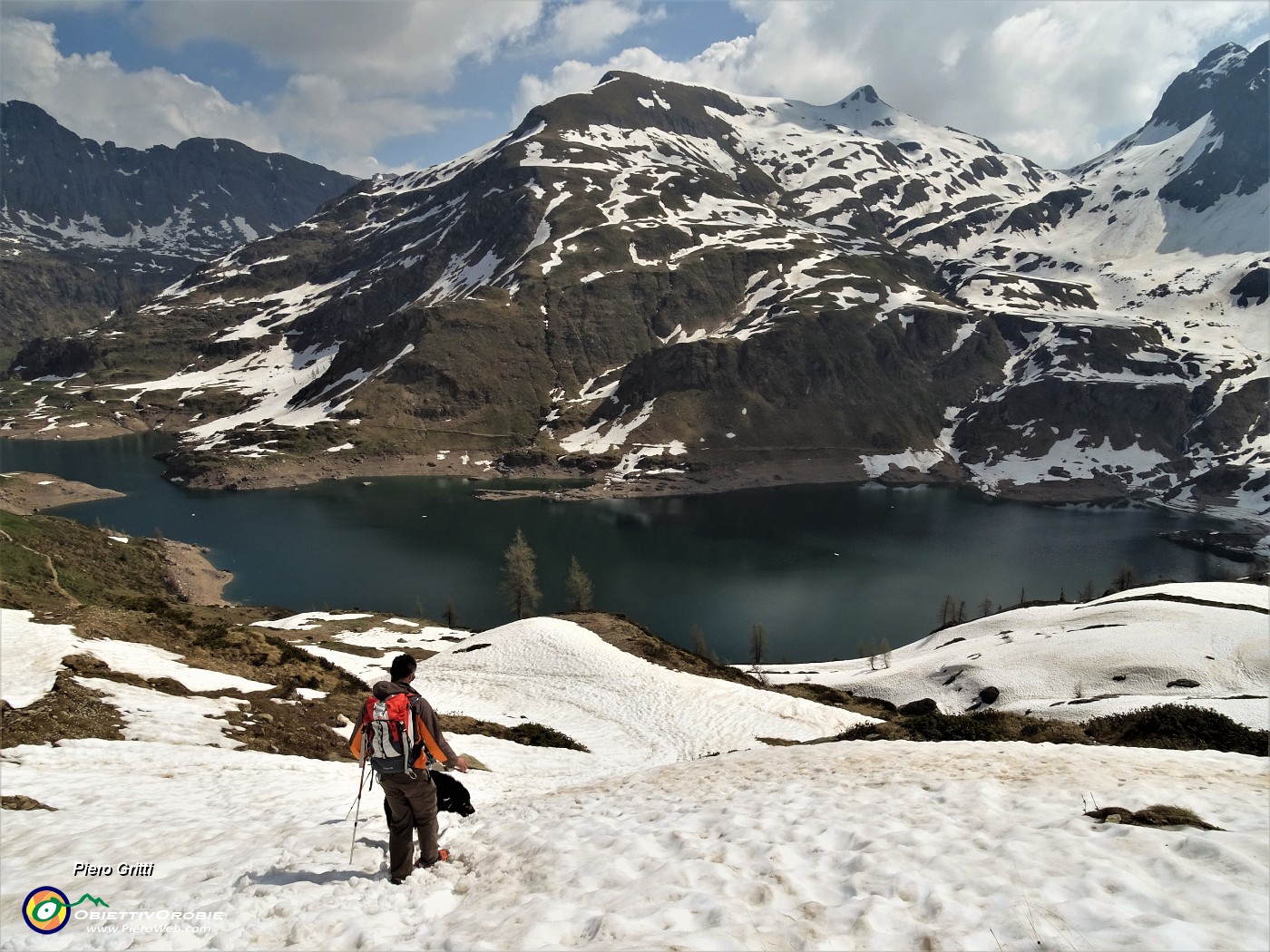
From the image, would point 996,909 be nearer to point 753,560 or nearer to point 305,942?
point 305,942

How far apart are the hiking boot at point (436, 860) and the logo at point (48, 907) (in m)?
4.21

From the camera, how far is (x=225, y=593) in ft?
359

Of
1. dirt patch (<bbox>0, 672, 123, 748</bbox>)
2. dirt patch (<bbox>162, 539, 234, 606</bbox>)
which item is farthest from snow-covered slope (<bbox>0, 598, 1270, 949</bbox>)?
dirt patch (<bbox>162, 539, 234, 606</bbox>)

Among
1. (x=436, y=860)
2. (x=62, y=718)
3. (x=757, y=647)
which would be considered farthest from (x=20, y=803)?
(x=757, y=647)

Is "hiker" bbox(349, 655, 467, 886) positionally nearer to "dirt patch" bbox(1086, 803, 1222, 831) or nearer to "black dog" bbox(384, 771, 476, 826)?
"black dog" bbox(384, 771, 476, 826)

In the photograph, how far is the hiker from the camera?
9766mm

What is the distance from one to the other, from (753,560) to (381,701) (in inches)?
5312

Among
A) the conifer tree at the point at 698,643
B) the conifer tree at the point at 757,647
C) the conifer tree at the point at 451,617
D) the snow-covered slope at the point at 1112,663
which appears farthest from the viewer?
the conifer tree at the point at 451,617

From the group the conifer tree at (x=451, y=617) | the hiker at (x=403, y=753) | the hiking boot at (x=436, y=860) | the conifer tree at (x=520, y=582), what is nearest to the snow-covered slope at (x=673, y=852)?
the hiking boot at (x=436, y=860)

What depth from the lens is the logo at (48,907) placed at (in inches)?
349

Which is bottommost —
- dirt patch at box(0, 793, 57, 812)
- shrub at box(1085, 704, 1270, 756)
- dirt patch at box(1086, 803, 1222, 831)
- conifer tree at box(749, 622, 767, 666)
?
conifer tree at box(749, 622, 767, 666)

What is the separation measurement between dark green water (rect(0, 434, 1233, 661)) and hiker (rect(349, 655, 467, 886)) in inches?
3515

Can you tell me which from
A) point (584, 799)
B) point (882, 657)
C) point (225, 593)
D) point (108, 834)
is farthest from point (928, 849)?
point (225, 593)

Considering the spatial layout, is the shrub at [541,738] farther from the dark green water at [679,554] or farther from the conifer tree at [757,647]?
the dark green water at [679,554]
